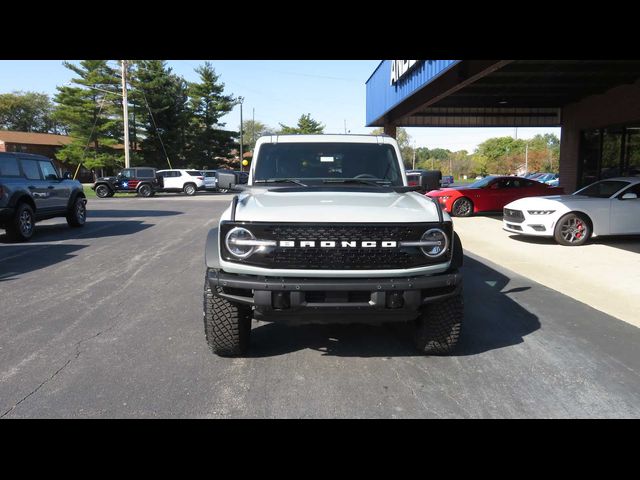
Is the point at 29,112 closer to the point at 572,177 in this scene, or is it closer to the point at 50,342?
the point at 572,177

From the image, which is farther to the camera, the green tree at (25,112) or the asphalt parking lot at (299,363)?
the green tree at (25,112)

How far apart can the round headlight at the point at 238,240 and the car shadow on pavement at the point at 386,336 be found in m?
1.04

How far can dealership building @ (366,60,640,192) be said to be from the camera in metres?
A: 13.1

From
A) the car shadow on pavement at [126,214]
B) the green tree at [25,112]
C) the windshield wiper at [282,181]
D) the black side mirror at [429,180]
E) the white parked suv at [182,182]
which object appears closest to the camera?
the windshield wiper at [282,181]

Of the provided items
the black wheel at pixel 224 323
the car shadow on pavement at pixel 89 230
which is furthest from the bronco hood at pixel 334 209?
the car shadow on pavement at pixel 89 230

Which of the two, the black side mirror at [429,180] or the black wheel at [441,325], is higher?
the black side mirror at [429,180]

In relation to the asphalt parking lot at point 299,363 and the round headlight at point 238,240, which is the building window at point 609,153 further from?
the round headlight at point 238,240

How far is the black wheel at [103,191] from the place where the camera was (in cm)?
2985

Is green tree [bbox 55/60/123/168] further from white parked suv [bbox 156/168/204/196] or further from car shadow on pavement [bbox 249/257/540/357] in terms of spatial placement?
car shadow on pavement [bbox 249/257/540/357]

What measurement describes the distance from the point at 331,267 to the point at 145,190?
97.3ft
